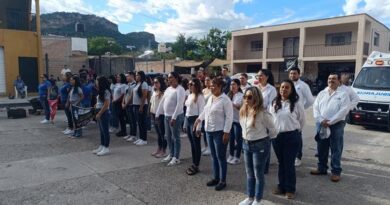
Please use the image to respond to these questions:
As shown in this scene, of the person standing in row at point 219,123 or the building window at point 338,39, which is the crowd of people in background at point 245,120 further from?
the building window at point 338,39

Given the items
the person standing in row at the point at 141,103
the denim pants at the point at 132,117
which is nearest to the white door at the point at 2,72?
the denim pants at the point at 132,117

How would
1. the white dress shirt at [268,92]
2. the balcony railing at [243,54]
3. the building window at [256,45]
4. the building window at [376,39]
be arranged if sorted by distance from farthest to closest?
the balcony railing at [243,54], the building window at [256,45], the building window at [376,39], the white dress shirt at [268,92]

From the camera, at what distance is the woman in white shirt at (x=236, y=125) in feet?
21.1

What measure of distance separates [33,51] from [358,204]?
21.4 meters

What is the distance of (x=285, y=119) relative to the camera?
Answer: 461 cm

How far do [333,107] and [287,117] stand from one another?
1.36 m

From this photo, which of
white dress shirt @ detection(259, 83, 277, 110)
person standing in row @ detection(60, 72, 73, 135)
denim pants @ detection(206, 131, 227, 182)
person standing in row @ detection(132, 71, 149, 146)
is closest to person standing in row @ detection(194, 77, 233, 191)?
denim pants @ detection(206, 131, 227, 182)

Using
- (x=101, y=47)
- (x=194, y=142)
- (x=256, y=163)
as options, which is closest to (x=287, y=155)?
(x=256, y=163)

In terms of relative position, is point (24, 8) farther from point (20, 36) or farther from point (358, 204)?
point (358, 204)

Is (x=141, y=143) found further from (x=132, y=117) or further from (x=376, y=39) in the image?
(x=376, y=39)

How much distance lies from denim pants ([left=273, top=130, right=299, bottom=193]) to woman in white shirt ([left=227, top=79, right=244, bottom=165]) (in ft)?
5.71

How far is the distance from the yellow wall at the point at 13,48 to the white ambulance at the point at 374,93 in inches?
748

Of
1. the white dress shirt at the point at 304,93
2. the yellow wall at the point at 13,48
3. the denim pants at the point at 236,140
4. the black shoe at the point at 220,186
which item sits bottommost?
the black shoe at the point at 220,186

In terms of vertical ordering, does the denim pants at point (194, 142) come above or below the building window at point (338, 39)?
below
